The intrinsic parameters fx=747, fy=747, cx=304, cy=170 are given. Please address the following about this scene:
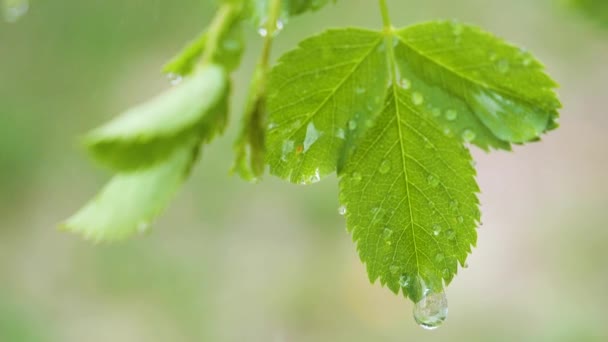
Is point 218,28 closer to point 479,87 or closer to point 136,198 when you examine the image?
point 136,198

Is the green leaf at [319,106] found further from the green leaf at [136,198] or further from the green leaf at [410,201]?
the green leaf at [136,198]

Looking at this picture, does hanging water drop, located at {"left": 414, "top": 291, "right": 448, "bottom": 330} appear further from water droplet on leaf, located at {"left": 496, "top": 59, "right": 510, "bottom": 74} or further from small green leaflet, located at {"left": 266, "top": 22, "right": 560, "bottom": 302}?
water droplet on leaf, located at {"left": 496, "top": 59, "right": 510, "bottom": 74}

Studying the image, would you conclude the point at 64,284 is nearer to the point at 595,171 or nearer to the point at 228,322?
the point at 228,322

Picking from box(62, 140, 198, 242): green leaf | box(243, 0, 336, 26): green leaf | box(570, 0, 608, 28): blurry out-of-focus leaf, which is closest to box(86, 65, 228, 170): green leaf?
box(62, 140, 198, 242): green leaf

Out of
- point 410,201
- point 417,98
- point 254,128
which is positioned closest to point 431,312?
point 410,201

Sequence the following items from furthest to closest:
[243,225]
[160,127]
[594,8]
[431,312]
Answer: [243,225] → [431,312] → [594,8] → [160,127]

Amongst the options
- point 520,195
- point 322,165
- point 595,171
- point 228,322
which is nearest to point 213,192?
point 228,322
